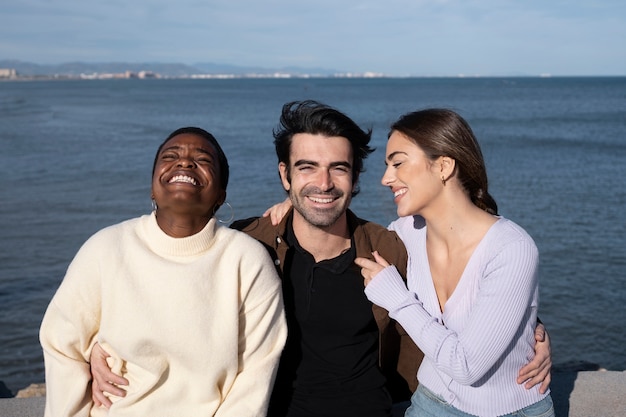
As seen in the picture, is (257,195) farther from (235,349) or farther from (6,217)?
(235,349)

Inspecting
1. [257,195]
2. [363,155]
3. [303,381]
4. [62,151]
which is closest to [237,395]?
[303,381]

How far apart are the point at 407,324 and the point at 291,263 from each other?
3.07ft

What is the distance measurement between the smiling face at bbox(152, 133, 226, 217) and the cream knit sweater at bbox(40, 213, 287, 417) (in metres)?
0.13

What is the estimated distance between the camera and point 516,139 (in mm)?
38438

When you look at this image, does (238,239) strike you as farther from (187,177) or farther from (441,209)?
(441,209)

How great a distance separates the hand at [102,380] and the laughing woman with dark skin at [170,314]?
3 centimetres

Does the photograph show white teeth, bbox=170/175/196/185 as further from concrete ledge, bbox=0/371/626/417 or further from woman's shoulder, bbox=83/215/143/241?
concrete ledge, bbox=0/371/626/417

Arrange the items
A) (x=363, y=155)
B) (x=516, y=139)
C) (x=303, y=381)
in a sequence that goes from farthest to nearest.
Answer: (x=516, y=139) → (x=363, y=155) → (x=303, y=381)

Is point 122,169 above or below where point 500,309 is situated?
below

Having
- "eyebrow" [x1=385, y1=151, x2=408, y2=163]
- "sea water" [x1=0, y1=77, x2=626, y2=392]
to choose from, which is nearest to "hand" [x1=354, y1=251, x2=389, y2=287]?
"eyebrow" [x1=385, y1=151, x2=408, y2=163]

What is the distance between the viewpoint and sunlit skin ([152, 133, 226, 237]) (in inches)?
128

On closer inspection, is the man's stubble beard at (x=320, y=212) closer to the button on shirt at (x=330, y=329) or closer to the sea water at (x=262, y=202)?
the button on shirt at (x=330, y=329)

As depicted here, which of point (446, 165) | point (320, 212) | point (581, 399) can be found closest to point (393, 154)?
point (446, 165)

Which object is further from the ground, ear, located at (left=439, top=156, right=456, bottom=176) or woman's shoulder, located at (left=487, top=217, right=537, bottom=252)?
ear, located at (left=439, top=156, right=456, bottom=176)
